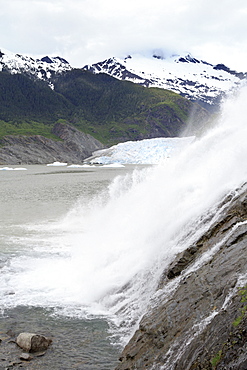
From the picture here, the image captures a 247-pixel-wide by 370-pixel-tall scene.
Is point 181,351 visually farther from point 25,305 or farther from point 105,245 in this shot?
point 105,245

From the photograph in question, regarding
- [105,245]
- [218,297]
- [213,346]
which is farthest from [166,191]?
[213,346]

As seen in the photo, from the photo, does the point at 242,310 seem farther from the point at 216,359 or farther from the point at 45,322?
the point at 45,322

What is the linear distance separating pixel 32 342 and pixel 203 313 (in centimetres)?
466

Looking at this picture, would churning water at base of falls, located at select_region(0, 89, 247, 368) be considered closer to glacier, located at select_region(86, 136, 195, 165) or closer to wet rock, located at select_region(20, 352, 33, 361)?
wet rock, located at select_region(20, 352, 33, 361)

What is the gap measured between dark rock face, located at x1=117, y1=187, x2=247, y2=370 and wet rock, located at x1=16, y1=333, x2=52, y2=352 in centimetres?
226

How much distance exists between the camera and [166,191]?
17.1 metres

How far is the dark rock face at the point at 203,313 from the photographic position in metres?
6.38

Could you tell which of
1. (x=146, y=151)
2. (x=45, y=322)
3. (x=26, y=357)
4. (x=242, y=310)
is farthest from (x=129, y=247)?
(x=146, y=151)

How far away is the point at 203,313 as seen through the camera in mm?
7473

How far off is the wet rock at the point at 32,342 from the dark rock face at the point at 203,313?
2.26m

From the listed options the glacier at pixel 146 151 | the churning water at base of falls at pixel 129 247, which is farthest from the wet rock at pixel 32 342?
the glacier at pixel 146 151

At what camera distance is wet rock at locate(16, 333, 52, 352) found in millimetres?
9398

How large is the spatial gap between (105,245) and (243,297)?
1062 centimetres

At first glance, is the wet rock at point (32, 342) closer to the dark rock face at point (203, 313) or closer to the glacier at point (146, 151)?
the dark rock face at point (203, 313)
